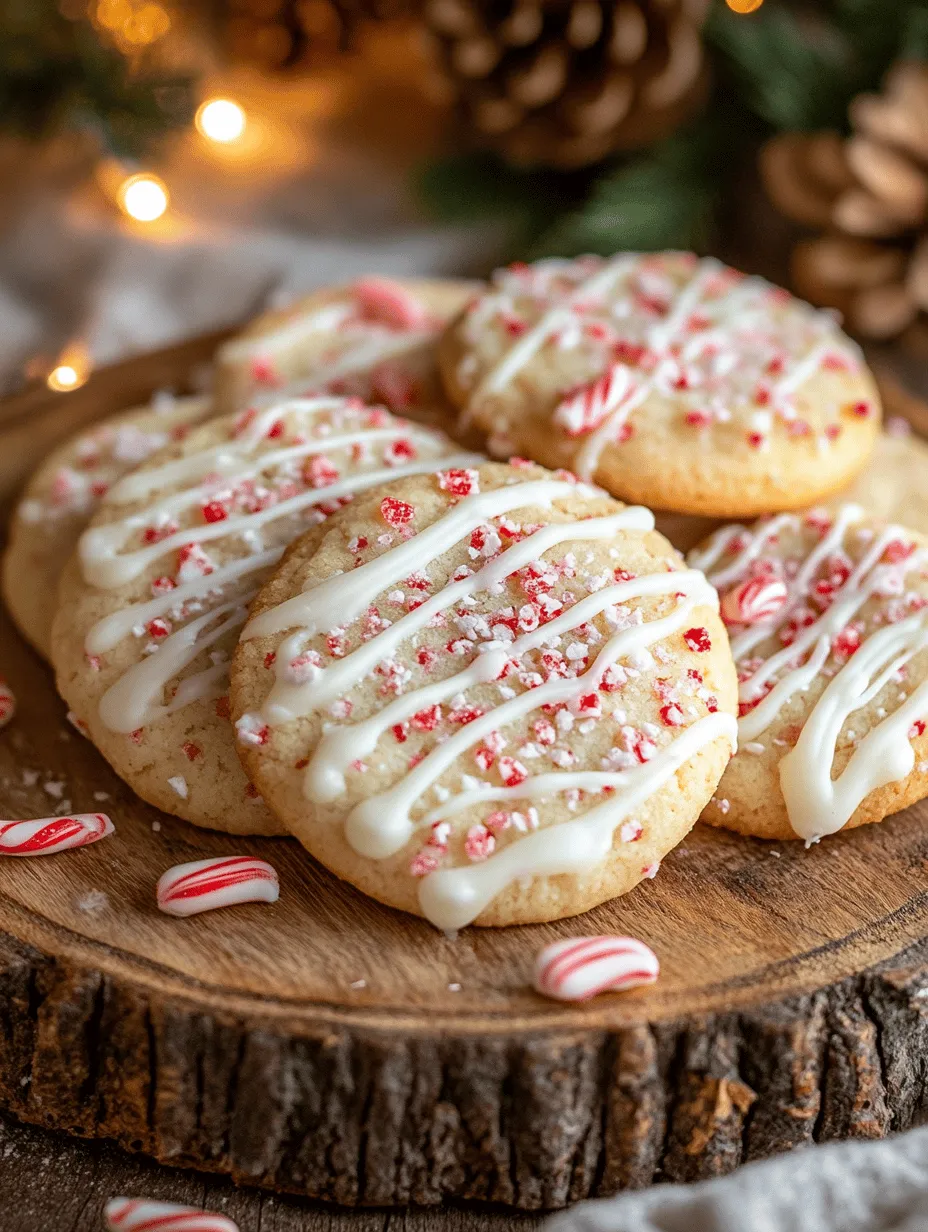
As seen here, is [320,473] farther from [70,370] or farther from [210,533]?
[70,370]

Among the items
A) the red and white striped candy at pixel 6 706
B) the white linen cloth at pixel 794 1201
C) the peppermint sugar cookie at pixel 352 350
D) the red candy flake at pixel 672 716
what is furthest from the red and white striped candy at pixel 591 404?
the white linen cloth at pixel 794 1201

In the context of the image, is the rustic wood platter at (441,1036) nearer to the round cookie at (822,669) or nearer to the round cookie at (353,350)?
the round cookie at (822,669)

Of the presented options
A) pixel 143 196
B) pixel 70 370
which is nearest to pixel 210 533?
pixel 70 370

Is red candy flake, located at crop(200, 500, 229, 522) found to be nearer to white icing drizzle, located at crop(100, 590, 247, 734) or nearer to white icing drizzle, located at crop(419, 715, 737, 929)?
white icing drizzle, located at crop(100, 590, 247, 734)

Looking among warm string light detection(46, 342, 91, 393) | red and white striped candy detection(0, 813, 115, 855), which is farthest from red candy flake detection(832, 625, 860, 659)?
warm string light detection(46, 342, 91, 393)

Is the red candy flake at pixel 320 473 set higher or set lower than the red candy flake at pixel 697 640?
higher
